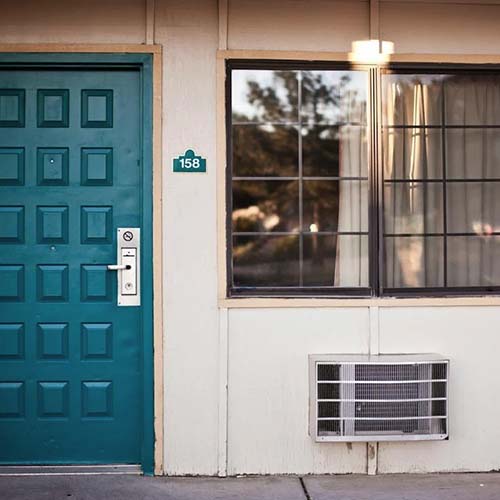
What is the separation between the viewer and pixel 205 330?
5.03 metres

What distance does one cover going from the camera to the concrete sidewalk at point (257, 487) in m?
4.71

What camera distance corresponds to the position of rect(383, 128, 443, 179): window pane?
5.19 m

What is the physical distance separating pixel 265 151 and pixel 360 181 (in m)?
0.68

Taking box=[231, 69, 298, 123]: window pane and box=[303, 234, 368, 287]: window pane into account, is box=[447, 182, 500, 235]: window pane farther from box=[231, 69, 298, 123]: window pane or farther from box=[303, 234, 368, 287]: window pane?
box=[231, 69, 298, 123]: window pane

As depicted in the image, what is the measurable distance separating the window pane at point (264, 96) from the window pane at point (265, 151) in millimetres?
70

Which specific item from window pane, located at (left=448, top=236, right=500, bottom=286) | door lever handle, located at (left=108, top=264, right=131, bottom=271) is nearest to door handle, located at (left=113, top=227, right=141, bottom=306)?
door lever handle, located at (left=108, top=264, right=131, bottom=271)

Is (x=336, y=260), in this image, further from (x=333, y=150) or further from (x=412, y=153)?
(x=412, y=153)

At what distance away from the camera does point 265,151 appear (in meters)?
5.15

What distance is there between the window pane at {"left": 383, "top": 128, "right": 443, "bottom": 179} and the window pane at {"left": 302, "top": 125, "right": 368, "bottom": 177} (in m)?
0.17

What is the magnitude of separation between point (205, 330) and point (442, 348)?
159cm

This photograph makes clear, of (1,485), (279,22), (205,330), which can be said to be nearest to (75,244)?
(205,330)

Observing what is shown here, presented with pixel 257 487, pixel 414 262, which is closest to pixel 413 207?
pixel 414 262

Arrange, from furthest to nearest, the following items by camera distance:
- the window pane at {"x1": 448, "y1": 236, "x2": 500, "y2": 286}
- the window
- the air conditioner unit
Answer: the window pane at {"x1": 448, "y1": 236, "x2": 500, "y2": 286}
the window
the air conditioner unit

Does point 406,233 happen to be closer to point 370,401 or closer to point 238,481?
point 370,401
